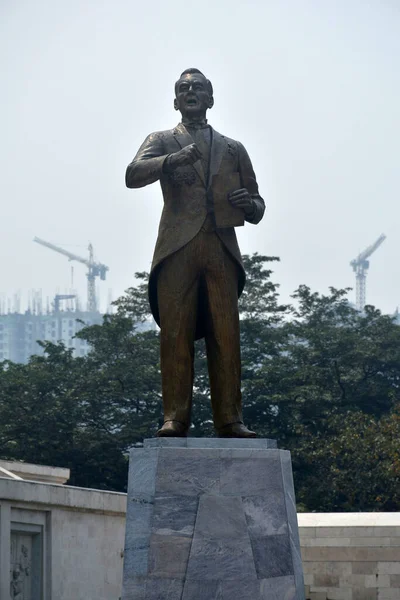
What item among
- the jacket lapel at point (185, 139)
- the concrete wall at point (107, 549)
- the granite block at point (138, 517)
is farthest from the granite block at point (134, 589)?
the concrete wall at point (107, 549)

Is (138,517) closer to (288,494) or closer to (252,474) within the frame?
(252,474)

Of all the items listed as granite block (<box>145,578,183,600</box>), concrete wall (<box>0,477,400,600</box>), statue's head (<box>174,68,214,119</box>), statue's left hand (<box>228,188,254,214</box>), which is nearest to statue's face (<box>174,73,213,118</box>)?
statue's head (<box>174,68,214,119</box>)

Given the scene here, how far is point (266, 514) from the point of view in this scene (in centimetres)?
941

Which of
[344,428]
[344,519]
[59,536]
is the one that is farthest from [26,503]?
[344,428]

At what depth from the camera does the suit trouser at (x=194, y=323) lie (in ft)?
32.6

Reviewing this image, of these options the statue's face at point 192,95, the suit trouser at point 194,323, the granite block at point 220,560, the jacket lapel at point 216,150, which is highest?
the statue's face at point 192,95

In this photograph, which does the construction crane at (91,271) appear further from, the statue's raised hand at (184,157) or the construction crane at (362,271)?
the statue's raised hand at (184,157)

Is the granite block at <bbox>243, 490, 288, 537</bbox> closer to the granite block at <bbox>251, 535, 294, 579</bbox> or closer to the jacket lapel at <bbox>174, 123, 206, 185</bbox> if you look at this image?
the granite block at <bbox>251, 535, 294, 579</bbox>

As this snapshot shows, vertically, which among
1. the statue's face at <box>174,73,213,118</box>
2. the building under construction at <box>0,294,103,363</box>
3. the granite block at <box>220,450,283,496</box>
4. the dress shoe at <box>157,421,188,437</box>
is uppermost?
the building under construction at <box>0,294,103,363</box>

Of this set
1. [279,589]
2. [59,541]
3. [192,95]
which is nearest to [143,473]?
[279,589]

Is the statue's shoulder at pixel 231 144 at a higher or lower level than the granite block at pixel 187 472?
higher

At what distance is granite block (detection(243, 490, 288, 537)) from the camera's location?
9.35 meters

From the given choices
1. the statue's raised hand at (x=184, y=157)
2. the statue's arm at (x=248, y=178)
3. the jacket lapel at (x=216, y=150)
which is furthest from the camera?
the statue's arm at (x=248, y=178)

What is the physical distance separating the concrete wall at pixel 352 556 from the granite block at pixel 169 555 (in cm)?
1182
